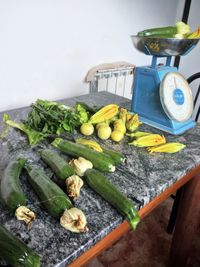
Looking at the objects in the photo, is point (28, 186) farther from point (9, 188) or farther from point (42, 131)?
point (42, 131)

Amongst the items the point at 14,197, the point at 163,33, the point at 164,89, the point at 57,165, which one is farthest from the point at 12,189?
the point at 163,33

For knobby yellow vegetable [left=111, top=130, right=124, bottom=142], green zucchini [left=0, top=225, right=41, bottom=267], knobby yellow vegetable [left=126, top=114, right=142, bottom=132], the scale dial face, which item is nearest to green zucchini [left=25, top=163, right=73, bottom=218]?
green zucchini [left=0, top=225, right=41, bottom=267]

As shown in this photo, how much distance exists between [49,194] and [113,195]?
0.15 meters

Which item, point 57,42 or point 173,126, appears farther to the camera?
point 57,42

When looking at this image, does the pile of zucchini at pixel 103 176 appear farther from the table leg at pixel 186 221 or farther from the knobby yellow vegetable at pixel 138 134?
the table leg at pixel 186 221

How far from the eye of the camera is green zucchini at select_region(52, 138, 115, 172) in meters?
0.68

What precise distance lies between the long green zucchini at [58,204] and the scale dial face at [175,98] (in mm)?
545

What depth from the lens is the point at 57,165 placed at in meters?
0.66

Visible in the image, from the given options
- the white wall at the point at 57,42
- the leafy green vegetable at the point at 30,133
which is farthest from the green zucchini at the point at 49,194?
the white wall at the point at 57,42

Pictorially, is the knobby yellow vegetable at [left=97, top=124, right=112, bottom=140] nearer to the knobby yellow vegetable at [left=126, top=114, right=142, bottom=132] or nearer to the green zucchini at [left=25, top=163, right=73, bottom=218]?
the knobby yellow vegetable at [left=126, top=114, right=142, bottom=132]

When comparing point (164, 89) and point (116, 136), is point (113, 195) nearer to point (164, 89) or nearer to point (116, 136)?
point (116, 136)

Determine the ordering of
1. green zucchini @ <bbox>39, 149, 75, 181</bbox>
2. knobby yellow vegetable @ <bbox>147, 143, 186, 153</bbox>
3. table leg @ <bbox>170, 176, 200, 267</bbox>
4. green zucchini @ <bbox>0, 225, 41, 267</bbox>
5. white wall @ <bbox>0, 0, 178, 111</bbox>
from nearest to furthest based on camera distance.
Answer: green zucchini @ <bbox>0, 225, 41, 267</bbox>, green zucchini @ <bbox>39, 149, 75, 181</bbox>, knobby yellow vegetable @ <bbox>147, 143, 186, 153</bbox>, table leg @ <bbox>170, 176, 200, 267</bbox>, white wall @ <bbox>0, 0, 178, 111</bbox>

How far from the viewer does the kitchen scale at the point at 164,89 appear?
2.91ft

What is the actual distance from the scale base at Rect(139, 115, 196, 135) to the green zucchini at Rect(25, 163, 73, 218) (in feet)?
1.81
